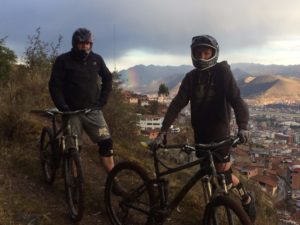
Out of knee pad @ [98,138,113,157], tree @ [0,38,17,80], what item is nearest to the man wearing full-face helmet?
knee pad @ [98,138,113,157]

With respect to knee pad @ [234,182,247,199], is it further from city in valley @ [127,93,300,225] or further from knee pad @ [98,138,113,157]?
knee pad @ [98,138,113,157]

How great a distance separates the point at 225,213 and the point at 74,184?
6.11ft

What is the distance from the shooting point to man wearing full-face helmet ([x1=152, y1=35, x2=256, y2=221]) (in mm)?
3840

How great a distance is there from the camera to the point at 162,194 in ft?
13.7

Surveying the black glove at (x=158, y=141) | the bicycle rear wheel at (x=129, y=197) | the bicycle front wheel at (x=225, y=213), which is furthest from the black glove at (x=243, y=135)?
the bicycle rear wheel at (x=129, y=197)

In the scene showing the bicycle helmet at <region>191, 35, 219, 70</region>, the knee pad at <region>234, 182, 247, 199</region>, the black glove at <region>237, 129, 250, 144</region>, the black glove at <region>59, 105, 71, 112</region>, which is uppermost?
the bicycle helmet at <region>191, 35, 219, 70</region>

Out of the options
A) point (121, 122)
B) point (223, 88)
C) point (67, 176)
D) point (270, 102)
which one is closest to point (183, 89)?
point (223, 88)

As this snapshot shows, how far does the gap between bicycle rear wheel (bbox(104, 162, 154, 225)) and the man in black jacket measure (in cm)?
48

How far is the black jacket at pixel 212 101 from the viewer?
12.7 ft

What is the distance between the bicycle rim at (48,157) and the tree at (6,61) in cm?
608

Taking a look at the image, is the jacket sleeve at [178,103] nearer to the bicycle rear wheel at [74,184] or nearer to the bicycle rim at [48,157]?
the bicycle rear wheel at [74,184]

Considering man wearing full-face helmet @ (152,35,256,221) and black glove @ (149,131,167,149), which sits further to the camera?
black glove @ (149,131,167,149)

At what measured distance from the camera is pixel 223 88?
154 inches

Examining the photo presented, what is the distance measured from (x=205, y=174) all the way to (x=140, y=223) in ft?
4.27
